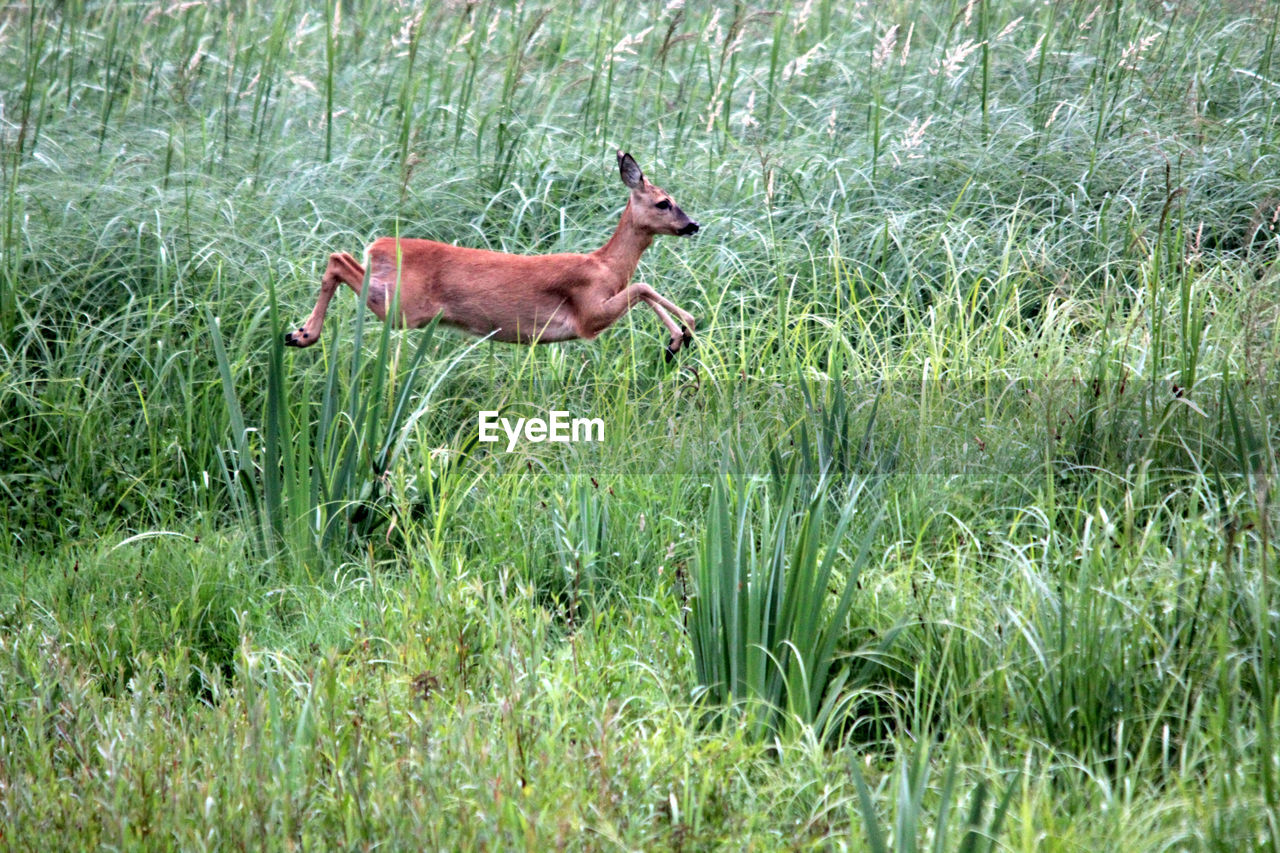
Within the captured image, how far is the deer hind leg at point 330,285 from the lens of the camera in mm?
4155

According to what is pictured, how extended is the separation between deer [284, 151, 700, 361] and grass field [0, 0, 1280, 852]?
0.25 m

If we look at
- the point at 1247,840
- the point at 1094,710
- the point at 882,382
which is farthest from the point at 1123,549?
the point at 882,382

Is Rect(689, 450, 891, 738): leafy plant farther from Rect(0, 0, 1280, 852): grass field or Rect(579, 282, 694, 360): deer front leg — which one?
Rect(579, 282, 694, 360): deer front leg

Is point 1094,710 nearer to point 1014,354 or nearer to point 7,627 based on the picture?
point 1014,354

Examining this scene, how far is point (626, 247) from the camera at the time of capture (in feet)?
15.1

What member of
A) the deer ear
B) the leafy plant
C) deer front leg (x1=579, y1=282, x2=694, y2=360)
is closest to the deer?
deer front leg (x1=579, y1=282, x2=694, y2=360)

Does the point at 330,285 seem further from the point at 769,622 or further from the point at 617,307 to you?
the point at 769,622

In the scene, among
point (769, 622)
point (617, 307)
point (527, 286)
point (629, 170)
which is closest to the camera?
point (769, 622)

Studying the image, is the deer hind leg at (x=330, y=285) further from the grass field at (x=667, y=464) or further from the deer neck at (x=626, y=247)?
the deer neck at (x=626, y=247)

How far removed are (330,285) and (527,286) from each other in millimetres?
730

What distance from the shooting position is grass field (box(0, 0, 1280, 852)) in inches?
109

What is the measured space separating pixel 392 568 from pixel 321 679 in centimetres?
133

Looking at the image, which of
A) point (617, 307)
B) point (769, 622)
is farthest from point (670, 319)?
point (769, 622)

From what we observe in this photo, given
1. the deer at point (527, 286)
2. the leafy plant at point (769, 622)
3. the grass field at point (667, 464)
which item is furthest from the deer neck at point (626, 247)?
the leafy plant at point (769, 622)
